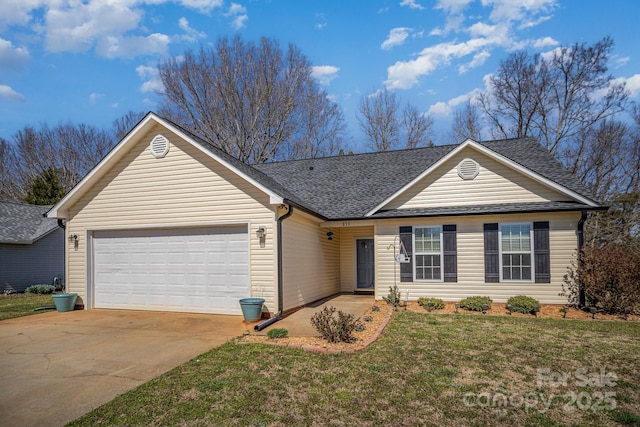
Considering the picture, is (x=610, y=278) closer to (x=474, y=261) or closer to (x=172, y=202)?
(x=474, y=261)

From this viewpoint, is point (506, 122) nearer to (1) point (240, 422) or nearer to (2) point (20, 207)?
(1) point (240, 422)

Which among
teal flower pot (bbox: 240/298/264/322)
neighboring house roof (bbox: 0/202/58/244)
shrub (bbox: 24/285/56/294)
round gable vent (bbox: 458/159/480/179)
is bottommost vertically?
shrub (bbox: 24/285/56/294)

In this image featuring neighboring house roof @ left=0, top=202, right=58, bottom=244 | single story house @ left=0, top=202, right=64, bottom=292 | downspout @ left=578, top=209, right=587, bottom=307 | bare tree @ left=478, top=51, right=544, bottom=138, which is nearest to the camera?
downspout @ left=578, top=209, right=587, bottom=307

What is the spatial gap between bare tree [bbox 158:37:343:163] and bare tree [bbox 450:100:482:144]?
11993 mm

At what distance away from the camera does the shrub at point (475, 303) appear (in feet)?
35.8

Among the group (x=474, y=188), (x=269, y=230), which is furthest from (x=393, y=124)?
(x=269, y=230)

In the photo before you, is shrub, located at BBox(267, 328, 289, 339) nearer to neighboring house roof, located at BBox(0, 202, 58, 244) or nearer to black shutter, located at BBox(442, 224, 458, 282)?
black shutter, located at BBox(442, 224, 458, 282)

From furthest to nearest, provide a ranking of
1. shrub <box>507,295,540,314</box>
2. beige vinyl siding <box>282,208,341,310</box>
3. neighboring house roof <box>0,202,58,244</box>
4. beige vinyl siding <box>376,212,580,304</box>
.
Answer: neighboring house roof <box>0,202,58,244</box>
beige vinyl siding <box>376,212,580,304</box>
beige vinyl siding <box>282,208,341,310</box>
shrub <box>507,295,540,314</box>

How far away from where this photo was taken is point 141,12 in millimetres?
14250

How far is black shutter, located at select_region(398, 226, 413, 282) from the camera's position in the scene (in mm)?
12273

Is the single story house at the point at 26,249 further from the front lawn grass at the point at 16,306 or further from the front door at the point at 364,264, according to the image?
the front door at the point at 364,264

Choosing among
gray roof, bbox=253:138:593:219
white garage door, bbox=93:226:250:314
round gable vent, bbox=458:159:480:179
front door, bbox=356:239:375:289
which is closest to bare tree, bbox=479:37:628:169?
gray roof, bbox=253:138:593:219

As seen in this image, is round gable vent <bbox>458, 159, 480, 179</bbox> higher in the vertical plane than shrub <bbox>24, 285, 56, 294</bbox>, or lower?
higher

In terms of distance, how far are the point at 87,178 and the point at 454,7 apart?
47.0ft
